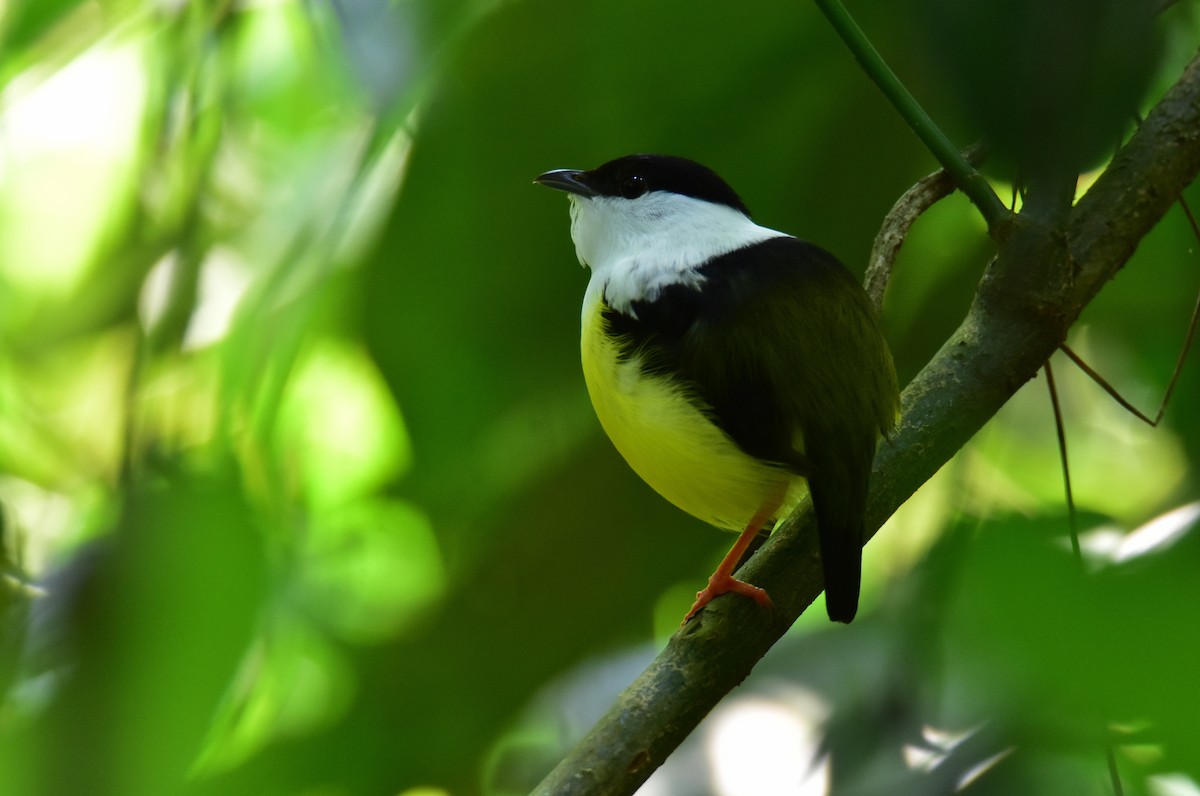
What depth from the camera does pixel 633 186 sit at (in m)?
1.58

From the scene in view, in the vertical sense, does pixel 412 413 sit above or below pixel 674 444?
above

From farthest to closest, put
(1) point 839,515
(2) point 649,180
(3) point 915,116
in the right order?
(2) point 649,180
(1) point 839,515
(3) point 915,116

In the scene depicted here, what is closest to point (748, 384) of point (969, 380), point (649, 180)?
point (969, 380)

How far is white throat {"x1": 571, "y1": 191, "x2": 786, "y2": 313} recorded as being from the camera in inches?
51.1

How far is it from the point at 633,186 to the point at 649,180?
0.08 ft

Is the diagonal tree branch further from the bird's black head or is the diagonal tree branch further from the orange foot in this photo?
the bird's black head

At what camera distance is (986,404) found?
1.16 meters

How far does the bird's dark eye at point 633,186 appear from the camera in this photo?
157cm

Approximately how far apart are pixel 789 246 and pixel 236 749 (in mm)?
777

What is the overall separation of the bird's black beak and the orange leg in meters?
0.50

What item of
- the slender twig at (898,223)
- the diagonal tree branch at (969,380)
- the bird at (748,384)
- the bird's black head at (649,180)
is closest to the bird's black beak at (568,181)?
the bird's black head at (649,180)

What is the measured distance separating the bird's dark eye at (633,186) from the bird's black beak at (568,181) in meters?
0.05

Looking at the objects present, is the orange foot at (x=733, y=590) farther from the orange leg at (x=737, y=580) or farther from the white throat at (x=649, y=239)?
the white throat at (x=649, y=239)

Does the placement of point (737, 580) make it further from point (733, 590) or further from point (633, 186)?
point (633, 186)
